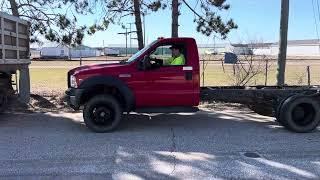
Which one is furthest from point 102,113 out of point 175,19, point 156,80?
point 175,19

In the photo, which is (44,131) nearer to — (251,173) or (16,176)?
(16,176)

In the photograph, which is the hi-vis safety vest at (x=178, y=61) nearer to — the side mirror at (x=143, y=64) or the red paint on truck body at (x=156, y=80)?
the red paint on truck body at (x=156, y=80)

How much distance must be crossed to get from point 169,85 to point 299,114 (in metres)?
2.81

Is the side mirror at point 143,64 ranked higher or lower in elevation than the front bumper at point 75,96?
higher

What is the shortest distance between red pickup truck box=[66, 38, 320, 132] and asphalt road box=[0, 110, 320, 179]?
0.38 meters

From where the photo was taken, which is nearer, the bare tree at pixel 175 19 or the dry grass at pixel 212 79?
the bare tree at pixel 175 19

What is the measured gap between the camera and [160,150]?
8219 millimetres

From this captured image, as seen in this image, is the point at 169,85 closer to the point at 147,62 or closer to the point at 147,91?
the point at 147,91

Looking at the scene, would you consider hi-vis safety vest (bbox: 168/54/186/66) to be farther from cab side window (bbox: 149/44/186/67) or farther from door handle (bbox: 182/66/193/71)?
door handle (bbox: 182/66/193/71)

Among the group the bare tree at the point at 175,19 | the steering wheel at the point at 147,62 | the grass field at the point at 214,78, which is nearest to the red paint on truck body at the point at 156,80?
the steering wheel at the point at 147,62

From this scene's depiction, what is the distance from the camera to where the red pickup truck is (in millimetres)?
9875

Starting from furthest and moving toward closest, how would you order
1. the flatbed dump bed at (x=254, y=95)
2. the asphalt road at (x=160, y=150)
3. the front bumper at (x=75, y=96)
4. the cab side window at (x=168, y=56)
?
1. the flatbed dump bed at (x=254, y=95)
2. the cab side window at (x=168, y=56)
3. the front bumper at (x=75, y=96)
4. the asphalt road at (x=160, y=150)

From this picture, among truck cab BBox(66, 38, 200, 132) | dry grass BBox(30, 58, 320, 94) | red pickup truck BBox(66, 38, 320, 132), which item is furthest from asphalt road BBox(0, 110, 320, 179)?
dry grass BBox(30, 58, 320, 94)

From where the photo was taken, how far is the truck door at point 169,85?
9984 millimetres
